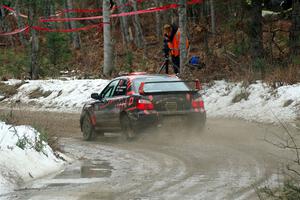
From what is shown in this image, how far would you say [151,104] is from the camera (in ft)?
49.1

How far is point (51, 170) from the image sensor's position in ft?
35.1

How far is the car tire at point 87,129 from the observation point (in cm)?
1708

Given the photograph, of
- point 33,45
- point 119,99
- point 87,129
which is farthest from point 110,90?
point 33,45

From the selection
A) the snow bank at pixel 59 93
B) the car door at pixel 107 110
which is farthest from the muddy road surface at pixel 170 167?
the snow bank at pixel 59 93

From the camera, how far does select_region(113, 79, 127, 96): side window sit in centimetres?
1593

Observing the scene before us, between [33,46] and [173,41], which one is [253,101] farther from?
[33,46]

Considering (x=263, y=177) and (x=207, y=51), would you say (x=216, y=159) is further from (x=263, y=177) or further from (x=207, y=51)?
(x=207, y=51)

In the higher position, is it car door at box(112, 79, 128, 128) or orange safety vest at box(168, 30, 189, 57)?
orange safety vest at box(168, 30, 189, 57)

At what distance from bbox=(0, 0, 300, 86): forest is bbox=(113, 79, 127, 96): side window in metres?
5.21

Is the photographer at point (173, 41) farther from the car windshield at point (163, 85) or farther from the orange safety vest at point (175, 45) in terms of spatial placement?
the car windshield at point (163, 85)

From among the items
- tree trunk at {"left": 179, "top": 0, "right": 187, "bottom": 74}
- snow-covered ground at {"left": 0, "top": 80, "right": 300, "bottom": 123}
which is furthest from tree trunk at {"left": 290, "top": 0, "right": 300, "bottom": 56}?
tree trunk at {"left": 179, "top": 0, "right": 187, "bottom": 74}

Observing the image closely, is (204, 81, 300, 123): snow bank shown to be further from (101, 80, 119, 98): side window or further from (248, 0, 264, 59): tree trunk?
(101, 80, 119, 98): side window

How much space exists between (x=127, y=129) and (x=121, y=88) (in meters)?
1.12

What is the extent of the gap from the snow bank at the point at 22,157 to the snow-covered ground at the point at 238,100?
6267 millimetres
